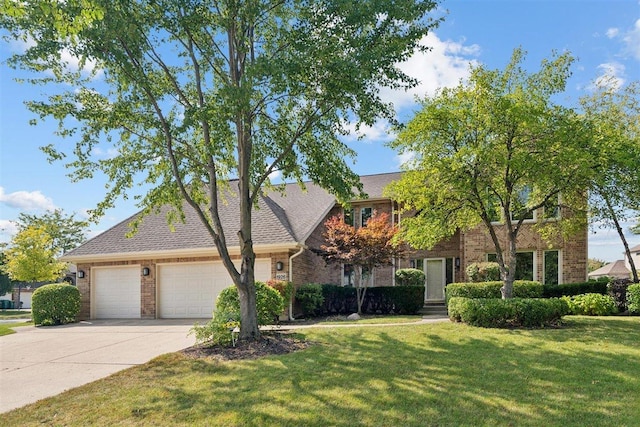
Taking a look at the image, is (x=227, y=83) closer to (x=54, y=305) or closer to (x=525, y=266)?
(x=54, y=305)

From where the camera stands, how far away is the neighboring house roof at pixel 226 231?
15.7 m

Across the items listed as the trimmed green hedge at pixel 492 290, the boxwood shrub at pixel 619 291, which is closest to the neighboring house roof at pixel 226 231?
the trimmed green hedge at pixel 492 290

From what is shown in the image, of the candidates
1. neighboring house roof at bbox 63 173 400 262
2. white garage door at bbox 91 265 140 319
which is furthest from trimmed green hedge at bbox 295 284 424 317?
white garage door at bbox 91 265 140 319

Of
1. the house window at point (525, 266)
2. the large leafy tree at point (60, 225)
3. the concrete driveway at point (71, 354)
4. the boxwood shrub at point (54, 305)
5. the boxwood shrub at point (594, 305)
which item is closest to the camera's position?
the concrete driveway at point (71, 354)

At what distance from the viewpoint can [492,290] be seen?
591 inches

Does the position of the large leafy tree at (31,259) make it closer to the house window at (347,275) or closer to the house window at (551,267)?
the house window at (347,275)

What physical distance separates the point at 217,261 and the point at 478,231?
11.0 meters

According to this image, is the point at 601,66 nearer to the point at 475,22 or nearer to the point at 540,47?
the point at 540,47

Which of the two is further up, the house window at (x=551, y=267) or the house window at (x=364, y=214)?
the house window at (x=364, y=214)

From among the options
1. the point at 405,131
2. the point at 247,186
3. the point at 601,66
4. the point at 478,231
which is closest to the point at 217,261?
the point at 247,186

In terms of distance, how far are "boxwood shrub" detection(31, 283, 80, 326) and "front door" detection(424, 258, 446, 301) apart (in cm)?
1491

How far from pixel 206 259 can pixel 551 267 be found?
13828 millimetres

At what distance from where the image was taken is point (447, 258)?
2000 centimetres

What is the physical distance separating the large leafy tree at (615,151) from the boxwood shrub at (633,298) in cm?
184
